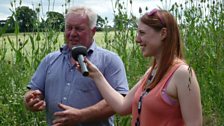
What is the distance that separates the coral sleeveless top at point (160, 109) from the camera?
302cm

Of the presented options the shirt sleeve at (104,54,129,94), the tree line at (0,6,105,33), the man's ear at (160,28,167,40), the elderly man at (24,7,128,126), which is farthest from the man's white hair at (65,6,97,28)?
the tree line at (0,6,105,33)

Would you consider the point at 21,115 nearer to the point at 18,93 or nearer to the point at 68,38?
the point at 18,93

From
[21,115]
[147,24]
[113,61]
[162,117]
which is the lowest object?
[21,115]

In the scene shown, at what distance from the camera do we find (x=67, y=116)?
356cm

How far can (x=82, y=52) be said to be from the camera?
3.40m

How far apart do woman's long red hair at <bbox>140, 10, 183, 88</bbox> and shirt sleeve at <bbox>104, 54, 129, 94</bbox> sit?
60 centimetres

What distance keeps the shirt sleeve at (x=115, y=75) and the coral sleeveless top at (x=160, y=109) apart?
61cm

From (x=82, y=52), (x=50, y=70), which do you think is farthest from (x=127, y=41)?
(x=82, y=52)

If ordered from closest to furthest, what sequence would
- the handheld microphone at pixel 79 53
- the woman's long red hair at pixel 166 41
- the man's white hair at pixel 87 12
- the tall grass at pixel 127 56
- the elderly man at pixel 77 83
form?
the woman's long red hair at pixel 166 41
the handheld microphone at pixel 79 53
the elderly man at pixel 77 83
the man's white hair at pixel 87 12
the tall grass at pixel 127 56

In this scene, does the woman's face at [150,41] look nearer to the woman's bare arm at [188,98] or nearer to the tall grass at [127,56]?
the woman's bare arm at [188,98]

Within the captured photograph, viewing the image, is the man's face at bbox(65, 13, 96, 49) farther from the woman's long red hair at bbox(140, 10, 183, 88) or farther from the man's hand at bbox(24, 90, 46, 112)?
the woman's long red hair at bbox(140, 10, 183, 88)

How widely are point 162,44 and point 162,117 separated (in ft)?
1.27

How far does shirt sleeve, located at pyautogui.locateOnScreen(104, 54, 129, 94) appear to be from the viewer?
145 inches

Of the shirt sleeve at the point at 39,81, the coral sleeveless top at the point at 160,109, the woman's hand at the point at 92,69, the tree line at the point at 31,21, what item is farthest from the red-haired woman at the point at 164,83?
the tree line at the point at 31,21
